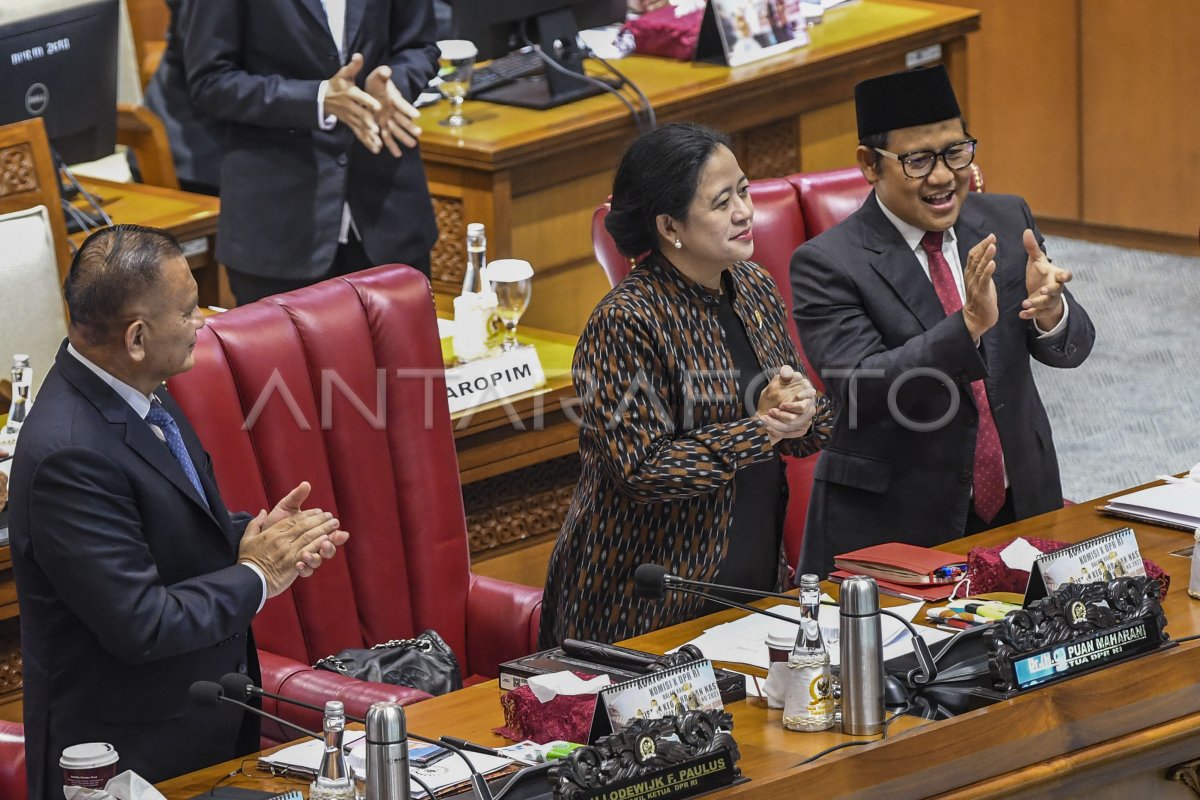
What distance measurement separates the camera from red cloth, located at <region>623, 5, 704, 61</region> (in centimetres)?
570

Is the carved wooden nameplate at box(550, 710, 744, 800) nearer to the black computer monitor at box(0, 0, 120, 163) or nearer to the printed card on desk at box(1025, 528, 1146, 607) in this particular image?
the printed card on desk at box(1025, 528, 1146, 607)

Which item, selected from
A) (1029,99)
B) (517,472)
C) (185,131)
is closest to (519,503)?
(517,472)

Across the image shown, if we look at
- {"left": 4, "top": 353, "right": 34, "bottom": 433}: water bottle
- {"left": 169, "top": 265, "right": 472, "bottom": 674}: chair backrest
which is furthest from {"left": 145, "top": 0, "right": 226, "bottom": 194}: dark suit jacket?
{"left": 169, "top": 265, "right": 472, "bottom": 674}: chair backrest

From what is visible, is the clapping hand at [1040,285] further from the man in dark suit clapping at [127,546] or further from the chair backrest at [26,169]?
the chair backrest at [26,169]

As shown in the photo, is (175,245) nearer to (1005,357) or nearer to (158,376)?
(158,376)

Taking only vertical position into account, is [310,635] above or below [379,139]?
below

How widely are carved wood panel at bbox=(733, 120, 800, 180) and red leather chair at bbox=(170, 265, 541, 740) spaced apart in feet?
7.32

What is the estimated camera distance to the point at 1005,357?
10.6 feet

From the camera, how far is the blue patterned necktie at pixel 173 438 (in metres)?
2.64

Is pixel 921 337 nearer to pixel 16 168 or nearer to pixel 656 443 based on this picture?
pixel 656 443

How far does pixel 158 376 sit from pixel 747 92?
316 cm

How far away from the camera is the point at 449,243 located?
507cm

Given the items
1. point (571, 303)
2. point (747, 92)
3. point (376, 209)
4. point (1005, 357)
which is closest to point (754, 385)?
point (1005, 357)

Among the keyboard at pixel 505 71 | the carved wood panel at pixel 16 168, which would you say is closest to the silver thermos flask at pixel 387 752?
the carved wood panel at pixel 16 168
